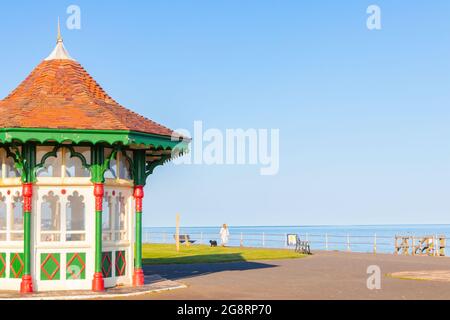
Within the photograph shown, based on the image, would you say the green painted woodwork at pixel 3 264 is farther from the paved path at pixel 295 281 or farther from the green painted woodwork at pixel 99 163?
the paved path at pixel 295 281

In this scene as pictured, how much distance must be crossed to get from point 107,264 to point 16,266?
7.57ft

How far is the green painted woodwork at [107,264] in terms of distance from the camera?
19075mm

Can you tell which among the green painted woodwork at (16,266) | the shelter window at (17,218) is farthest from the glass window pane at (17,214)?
the green painted woodwork at (16,266)

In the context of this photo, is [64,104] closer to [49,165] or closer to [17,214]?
[49,165]

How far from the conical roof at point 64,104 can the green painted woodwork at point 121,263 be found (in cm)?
345

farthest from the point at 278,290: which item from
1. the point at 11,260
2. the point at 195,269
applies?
the point at 195,269

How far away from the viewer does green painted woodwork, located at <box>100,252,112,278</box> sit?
1908 cm

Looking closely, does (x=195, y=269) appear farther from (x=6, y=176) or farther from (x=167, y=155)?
(x=6, y=176)

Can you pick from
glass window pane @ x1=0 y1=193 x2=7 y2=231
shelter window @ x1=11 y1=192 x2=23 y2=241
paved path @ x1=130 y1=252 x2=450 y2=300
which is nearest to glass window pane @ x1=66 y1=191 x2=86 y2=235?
shelter window @ x1=11 y1=192 x2=23 y2=241

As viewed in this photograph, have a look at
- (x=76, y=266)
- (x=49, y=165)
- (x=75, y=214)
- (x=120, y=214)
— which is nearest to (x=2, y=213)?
(x=49, y=165)

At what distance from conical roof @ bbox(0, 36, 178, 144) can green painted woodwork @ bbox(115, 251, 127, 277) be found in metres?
3.45

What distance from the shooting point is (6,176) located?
62.4 feet

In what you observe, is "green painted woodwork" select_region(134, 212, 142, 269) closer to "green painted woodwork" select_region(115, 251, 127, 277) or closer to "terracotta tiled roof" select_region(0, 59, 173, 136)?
"green painted woodwork" select_region(115, 251, 127, 277)

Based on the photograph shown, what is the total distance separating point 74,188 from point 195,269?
9536 mm
